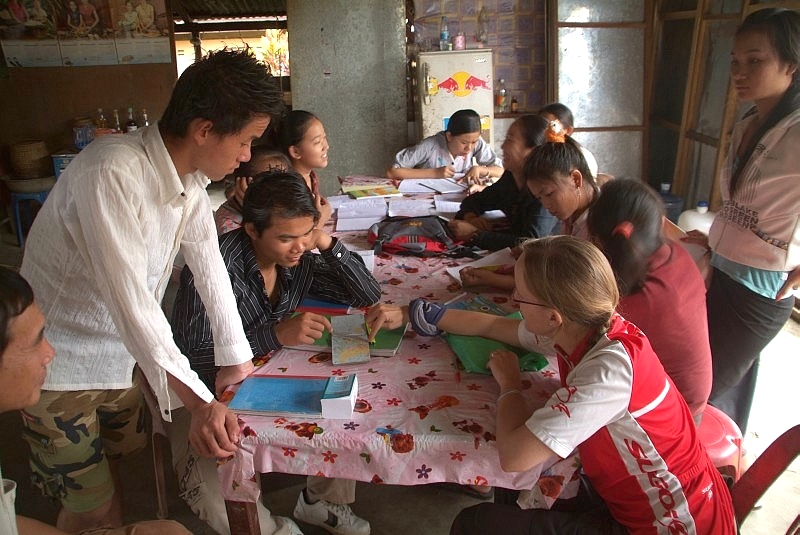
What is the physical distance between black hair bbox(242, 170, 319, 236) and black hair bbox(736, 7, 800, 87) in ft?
5.07

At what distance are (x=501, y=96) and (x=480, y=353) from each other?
4827 millimetres

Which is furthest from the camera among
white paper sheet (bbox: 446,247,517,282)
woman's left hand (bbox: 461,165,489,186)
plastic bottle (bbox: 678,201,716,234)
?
plastic bottle (bbox: 678,201,716,234)

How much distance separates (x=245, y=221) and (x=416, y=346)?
2.14ft

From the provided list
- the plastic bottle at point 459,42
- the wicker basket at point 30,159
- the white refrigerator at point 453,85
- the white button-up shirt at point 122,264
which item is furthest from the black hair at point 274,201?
the wicker basket at point 30,159

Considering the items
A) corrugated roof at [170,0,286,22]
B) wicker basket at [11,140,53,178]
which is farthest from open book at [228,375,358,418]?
corrugated roof at [170,0,286,22]

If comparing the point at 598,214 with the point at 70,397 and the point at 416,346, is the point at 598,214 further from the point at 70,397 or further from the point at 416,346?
the point at 70,397

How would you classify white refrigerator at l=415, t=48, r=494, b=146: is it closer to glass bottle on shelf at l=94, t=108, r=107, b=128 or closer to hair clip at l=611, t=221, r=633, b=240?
glass bottle on shelf at l=94, t=108, r=107, b=128

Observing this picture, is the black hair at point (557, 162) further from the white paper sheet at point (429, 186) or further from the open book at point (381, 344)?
the white paper sheet at point (429, 186)

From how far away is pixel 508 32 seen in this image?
5.95 m

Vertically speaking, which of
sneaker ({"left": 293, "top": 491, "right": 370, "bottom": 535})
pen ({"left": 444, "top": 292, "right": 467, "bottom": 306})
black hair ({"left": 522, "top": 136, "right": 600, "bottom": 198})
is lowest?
sneaker ({"left": 293, "top": 491, "right": 370, "bottom": 535})

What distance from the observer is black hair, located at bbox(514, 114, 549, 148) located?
2.90 m

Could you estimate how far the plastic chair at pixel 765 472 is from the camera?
1.28 m

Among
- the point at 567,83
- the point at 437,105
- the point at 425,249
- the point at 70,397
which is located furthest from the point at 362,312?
the point at 567,83

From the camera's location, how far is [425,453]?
1.33 meters
